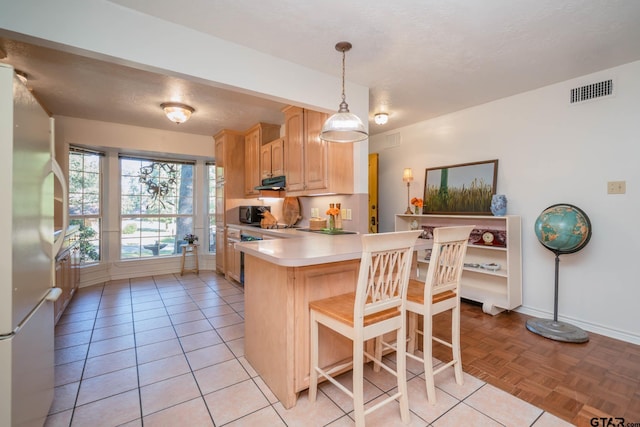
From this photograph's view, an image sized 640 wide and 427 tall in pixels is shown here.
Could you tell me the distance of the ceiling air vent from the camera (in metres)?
2.68

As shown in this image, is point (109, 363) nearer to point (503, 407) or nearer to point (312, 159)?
point (312, 159)

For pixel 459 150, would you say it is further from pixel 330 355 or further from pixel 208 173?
pixel 208 173

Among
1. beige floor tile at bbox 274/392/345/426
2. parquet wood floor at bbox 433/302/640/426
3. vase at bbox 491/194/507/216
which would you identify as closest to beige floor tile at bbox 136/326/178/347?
beige floor tile at bbox 274/392/345/426

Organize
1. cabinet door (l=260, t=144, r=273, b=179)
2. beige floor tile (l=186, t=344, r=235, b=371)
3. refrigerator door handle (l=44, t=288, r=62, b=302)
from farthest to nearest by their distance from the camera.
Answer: cabinet door (l=260, t=144, r=273, b=179)
beige floor tile (l=186, t=344, r=235, b=371)
refrigerator door handle (l=44, t=288, r=62, b=302)

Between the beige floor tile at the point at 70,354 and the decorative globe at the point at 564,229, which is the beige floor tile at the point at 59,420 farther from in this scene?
the decorative globe at the point at 564,229

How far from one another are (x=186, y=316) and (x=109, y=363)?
0.98 meters

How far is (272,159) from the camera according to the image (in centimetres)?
436

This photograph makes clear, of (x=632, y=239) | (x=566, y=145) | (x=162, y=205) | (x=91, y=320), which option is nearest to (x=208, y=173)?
(x=162, y=205)

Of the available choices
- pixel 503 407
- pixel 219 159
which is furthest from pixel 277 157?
pixel 503 407

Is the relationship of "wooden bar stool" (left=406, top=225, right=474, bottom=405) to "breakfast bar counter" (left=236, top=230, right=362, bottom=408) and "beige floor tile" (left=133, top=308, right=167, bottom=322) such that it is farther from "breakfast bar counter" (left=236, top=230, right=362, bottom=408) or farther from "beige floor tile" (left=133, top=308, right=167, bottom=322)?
"beige floor tile" (left=133, top=308, right=167, bottom=322)

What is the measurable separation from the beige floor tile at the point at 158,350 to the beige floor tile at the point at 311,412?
3.96 ft

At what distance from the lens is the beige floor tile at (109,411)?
1.62 m

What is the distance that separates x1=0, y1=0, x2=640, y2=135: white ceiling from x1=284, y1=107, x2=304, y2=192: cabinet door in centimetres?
42

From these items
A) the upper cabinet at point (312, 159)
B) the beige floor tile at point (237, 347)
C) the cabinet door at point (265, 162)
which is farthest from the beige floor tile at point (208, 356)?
the cabinet door at point (265, 162)
